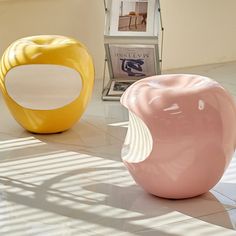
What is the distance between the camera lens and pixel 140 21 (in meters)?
4.68

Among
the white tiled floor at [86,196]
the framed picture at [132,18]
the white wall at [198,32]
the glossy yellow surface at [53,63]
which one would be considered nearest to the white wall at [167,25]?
the white wall at [198,32]

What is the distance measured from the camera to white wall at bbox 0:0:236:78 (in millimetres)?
4949

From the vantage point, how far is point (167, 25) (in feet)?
18.0

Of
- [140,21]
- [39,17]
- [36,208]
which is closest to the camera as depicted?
[36,208]

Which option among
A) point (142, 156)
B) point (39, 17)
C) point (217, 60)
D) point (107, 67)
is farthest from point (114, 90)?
point (142, 156)

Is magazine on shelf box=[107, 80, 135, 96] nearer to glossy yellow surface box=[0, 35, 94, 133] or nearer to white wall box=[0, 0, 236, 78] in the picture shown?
white wall box=[0, 0, 236, 78]

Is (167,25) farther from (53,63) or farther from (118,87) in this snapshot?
(53,63)

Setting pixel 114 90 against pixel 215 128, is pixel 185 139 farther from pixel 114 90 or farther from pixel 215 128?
pixel 114 90

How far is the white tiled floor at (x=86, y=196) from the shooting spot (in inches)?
97.7

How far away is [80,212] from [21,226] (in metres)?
0.28

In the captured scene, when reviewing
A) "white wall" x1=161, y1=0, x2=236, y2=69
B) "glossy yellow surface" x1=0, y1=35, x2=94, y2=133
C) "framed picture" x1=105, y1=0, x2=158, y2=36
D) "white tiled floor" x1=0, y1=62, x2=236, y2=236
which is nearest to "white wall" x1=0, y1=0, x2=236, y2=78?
"white wall" x1=161, y1=0, x2=236, y2=69

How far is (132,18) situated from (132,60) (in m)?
0.35

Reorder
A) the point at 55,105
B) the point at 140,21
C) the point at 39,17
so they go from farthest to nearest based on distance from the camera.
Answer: the point at 39,17
the point at 140,21
the point at 55,105

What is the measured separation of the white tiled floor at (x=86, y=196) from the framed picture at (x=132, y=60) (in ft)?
3.45
